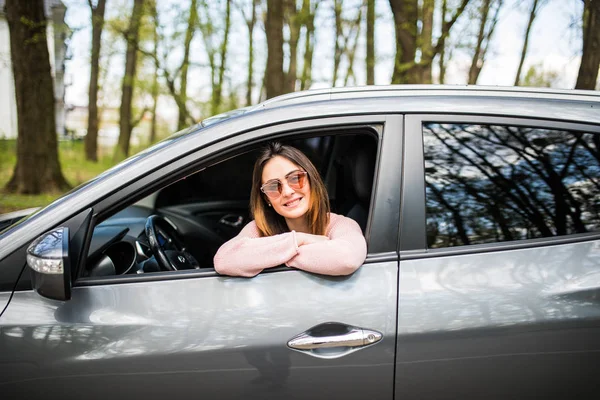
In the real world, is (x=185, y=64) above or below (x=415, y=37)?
above

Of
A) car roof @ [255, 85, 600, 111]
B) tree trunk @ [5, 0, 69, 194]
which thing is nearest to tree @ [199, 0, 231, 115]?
tree trunk @ [5, 0, 69, 194]

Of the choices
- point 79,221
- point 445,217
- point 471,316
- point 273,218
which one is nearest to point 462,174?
point 445,217

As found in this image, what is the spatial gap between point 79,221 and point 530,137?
161cm

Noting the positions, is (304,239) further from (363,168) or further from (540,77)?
(540,77)

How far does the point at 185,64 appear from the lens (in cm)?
1462

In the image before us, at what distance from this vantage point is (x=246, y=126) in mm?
1766

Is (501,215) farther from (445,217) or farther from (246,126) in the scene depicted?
(246,126)

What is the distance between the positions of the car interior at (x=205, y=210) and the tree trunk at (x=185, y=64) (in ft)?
27.5

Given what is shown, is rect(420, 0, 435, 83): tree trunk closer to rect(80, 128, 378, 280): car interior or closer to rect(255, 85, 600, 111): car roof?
rect(80, 128, 378, 280): car interior

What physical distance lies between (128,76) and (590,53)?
48.6 feet

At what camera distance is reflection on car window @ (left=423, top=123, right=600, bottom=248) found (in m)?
1.71

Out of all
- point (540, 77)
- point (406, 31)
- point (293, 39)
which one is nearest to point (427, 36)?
point (406, 31)

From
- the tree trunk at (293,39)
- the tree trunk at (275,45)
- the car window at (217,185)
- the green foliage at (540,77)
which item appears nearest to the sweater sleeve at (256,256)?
the car window at (217,185)

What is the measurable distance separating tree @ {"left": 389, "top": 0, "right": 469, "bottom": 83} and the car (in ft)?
19.8
